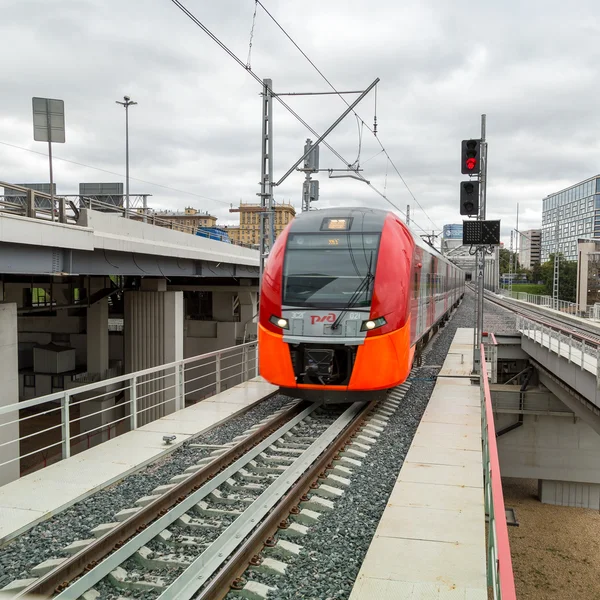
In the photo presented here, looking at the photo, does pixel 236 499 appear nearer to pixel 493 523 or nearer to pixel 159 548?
pixel 159 548

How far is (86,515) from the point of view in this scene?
6.07 meters

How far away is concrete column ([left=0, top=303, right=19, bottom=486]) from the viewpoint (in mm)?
10484

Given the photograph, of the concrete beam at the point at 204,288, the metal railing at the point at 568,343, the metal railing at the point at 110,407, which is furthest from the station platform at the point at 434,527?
the concrete beam at the point at 204,288

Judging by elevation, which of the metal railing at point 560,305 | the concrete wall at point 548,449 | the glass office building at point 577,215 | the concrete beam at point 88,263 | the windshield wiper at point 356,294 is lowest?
the concrete wall at point 548,449

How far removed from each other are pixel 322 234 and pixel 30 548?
21.6 feet

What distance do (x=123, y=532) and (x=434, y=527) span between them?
287 cm

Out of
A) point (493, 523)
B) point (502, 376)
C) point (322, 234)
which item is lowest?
point (502, 376)

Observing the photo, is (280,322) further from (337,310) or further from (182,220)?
(182,220)

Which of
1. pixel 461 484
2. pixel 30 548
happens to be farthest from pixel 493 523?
pixel 30 548

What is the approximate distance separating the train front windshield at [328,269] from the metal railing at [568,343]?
18.6ft

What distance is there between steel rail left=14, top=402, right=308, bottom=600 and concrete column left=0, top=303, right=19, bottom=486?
15.4 ft

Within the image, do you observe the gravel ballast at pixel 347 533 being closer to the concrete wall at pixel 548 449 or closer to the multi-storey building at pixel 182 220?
the multi-storey building at pixel 182 220

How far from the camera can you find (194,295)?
113ft

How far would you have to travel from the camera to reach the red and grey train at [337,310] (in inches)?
382
